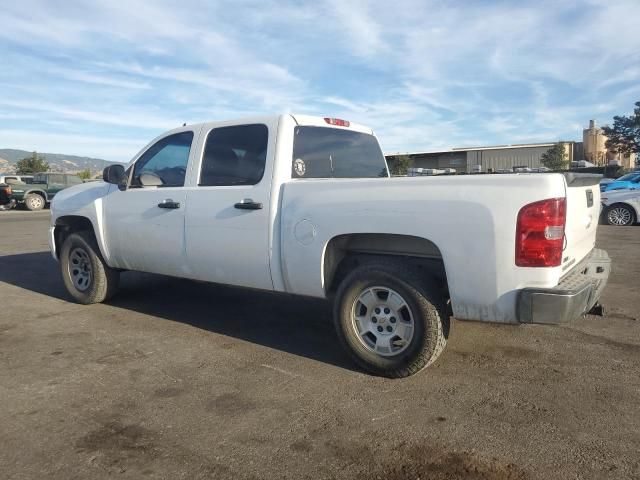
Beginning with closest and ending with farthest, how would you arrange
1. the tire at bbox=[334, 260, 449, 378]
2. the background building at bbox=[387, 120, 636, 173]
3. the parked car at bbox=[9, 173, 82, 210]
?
the tire at bbox=[334, 260, 449, 378], the background building at bbox=[387, 120, 636, 173], the parked car at bbox=[9, 173, 82, 210]

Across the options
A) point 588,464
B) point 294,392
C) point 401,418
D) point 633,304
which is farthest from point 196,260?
point 633,304

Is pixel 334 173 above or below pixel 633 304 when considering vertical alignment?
above

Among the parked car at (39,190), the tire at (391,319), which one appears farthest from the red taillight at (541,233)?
the parked car at (39,190)

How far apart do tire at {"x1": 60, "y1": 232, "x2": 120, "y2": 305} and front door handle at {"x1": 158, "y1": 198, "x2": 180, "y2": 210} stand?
1284mm

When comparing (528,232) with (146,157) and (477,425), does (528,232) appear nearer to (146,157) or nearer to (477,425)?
(477,425)

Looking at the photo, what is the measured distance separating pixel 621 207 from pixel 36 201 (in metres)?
23.4

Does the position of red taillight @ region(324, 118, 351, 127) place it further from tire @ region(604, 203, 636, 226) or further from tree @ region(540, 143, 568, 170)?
tree @ region(540, 143, 568, 170)

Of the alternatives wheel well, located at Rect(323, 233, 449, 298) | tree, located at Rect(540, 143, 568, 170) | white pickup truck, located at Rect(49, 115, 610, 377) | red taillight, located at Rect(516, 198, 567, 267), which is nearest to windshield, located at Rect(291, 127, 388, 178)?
white pickup truck, located at Rect(49, 115, 610, 377)

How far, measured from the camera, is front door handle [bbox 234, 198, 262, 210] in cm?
435

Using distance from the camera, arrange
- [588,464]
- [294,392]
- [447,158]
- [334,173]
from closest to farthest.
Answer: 1. [588,464]
2. [294,392]
3. [334,173]
4. [447,158]

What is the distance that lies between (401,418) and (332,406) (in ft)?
1.48

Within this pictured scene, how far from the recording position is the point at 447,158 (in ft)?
53.4

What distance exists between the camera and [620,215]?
1445cm

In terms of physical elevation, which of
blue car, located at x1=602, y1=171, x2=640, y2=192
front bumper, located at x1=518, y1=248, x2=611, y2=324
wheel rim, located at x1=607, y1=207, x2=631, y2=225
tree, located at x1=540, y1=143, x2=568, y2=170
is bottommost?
wheel rim, located at x1=607, y1=207, x2=631, y2=225
